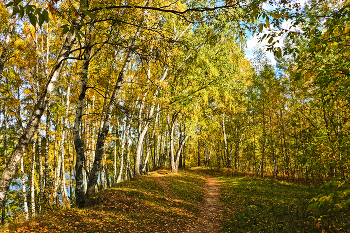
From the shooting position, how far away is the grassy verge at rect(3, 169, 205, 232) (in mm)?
6129

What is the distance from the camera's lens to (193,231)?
7910mm

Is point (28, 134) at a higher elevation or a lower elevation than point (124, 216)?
higher

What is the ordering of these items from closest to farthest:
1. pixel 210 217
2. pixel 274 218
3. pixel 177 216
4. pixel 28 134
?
1. pixel 28 134
2. pixel 274 218
3. pixel 177 216
4. pixel 210 217

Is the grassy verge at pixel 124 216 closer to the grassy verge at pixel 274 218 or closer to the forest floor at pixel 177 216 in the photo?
the forest floor at pixel 177 216

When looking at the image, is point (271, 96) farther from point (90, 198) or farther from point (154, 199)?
point (90, 198)

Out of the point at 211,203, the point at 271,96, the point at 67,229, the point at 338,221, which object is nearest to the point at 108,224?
the point at 67,229

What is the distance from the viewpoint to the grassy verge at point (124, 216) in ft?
20.1

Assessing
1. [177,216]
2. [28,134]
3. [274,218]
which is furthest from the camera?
[177,216]

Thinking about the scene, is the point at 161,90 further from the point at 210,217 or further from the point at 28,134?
the point at 28,134

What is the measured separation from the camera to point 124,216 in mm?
8094

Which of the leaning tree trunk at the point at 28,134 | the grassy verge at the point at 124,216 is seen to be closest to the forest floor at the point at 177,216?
the grassy verge at the point at 124,216

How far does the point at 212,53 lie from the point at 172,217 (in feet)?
50.2

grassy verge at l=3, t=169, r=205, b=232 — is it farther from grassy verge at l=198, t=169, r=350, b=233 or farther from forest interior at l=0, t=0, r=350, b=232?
grassy verge at l=198, t=169, r=350, b=233

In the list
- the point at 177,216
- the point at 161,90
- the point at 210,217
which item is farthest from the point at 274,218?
the point at 161,90
